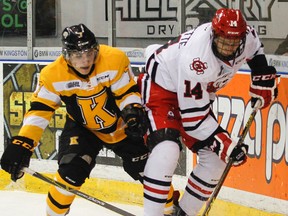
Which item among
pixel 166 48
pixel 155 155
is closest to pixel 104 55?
pixel 166 48

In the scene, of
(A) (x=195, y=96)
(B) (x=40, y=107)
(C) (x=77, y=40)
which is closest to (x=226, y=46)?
(A) (x=195, y=96)

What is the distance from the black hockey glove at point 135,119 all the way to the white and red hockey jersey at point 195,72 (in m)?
0.15

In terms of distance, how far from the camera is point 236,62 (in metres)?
3.74

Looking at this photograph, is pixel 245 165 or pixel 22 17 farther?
pixel 22 17

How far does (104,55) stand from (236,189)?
4.03 feet

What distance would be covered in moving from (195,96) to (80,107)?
1.98 feet

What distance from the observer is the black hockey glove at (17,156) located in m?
3.88

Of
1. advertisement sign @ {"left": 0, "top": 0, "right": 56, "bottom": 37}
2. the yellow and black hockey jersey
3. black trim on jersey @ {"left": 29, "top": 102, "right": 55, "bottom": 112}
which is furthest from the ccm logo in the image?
advertisement sign @ {"left": 0, "top": 0, "right": 56, "bottom": 37}

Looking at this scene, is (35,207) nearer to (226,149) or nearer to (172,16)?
(172,16)

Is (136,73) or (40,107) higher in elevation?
(40,107)

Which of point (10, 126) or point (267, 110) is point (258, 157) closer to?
point (267, 110)

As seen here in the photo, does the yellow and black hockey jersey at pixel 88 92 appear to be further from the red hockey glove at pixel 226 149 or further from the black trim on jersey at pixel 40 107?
the red hockey glove at pixel 226 149

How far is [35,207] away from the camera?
5.31 m

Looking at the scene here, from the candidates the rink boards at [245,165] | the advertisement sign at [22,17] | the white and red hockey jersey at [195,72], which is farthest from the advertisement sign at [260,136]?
the advertisement sign at [22,17]
